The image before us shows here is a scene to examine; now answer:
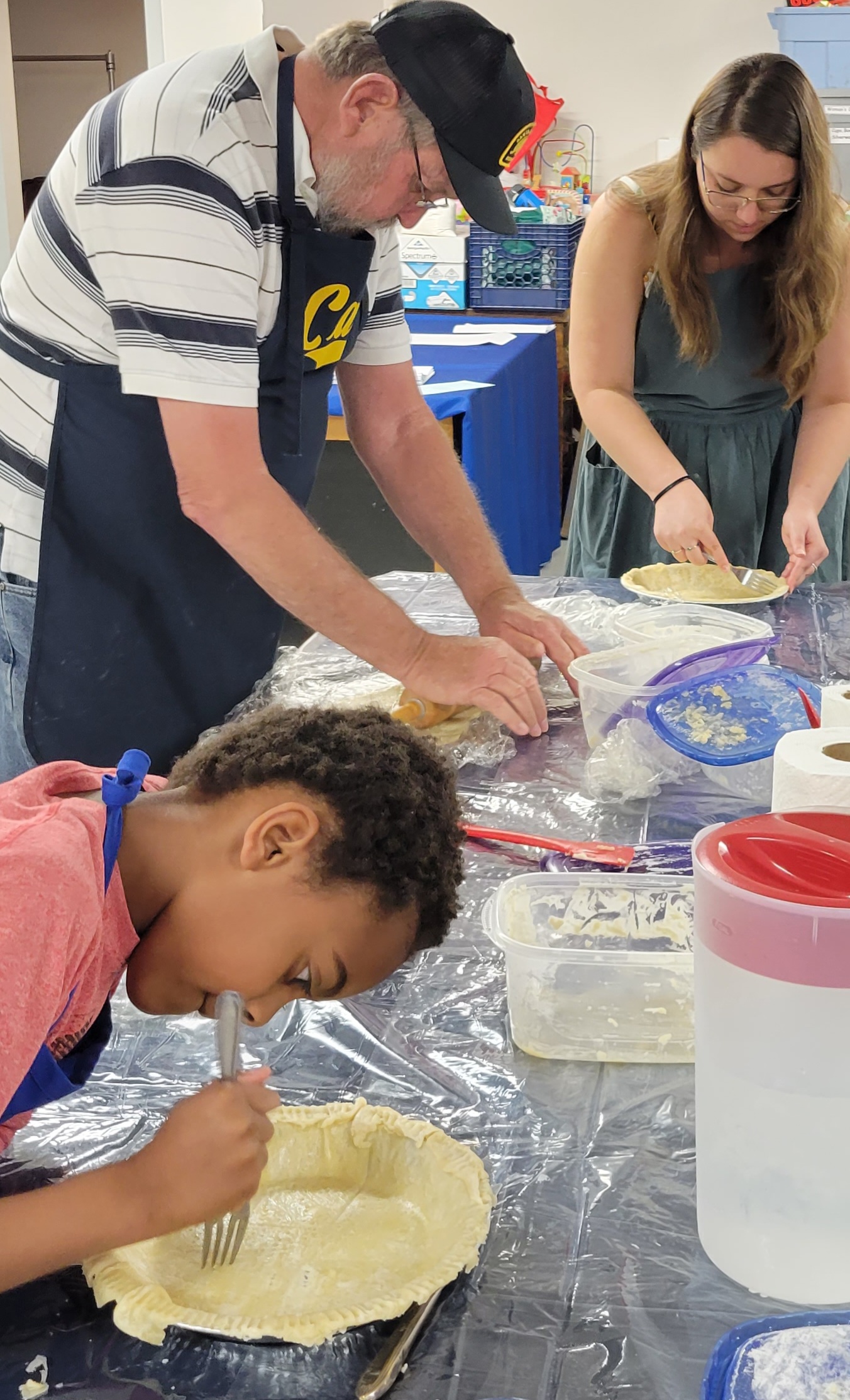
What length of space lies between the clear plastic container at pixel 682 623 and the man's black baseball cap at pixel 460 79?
0.66 meters

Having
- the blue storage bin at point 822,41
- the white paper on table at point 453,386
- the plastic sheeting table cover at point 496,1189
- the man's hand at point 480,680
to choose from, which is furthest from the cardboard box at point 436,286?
the plastic sheeting table cover at point 496,1189

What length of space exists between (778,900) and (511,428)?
3925mm

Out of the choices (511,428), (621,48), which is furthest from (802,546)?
(621,48)

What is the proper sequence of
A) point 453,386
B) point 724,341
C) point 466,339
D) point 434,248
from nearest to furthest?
point 724,341, point 453,386, point 466,339, point 434,248

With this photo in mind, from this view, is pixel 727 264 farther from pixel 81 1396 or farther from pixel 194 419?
pixel 81 1396

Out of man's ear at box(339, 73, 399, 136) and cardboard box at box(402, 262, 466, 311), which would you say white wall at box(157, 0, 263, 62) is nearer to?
cardboard box at box(402, 262, 466, 311)

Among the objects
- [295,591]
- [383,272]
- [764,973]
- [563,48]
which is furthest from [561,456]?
[764,973]

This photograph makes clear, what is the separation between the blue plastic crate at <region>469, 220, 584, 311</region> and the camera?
5664 millimetres

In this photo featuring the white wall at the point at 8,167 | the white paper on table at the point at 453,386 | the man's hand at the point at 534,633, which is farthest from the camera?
the white wall at the point at 8,167

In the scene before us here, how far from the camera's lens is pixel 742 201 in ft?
7.43

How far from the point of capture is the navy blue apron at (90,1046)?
942 mm

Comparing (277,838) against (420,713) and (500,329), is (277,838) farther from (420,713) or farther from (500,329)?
(500,329)

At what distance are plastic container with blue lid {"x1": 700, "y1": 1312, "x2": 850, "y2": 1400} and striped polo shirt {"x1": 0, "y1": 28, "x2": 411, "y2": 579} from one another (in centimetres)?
115

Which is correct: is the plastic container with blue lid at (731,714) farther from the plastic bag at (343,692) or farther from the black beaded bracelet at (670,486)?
the black beaded bracelet at (670,486)
